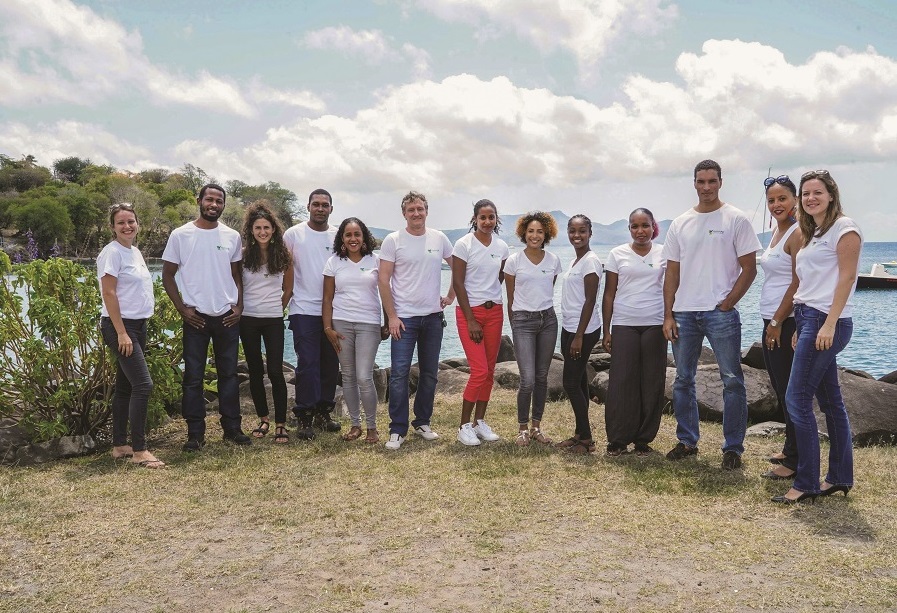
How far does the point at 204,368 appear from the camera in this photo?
712 cm

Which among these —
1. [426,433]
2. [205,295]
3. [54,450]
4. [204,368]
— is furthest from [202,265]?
[426,433]

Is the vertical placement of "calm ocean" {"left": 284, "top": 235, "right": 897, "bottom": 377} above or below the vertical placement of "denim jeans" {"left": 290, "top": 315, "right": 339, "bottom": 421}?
below

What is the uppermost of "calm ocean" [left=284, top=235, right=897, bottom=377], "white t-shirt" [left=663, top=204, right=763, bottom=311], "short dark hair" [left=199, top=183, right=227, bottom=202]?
"short dark hair" [left=199, top=183, right=227, bottom=202]

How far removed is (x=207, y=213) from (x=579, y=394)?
12.5 ft

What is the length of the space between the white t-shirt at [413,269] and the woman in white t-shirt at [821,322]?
10.3 ft

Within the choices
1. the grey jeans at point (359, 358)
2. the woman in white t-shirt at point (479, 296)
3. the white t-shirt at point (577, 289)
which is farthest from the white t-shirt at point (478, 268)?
the grey jeans at point (359, 358)

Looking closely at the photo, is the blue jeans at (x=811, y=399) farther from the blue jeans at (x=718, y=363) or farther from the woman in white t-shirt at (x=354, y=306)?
the woman in white t-shirt at (x=354, y=306)

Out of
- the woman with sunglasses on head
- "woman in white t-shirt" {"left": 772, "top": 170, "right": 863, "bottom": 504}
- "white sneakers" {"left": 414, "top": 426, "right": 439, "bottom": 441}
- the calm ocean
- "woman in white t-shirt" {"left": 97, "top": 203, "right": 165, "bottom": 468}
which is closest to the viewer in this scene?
"woman in white t-shirt" {"left": 772, "top": 170, "right": 863, "bottom": 504}

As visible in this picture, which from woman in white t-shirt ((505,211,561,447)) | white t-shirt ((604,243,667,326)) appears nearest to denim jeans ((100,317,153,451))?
woman in white t-shirt ((505,211,561,447))

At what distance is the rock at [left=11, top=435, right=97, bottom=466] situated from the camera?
6.84m

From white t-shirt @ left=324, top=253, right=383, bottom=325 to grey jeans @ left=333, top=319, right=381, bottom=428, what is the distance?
82 mm

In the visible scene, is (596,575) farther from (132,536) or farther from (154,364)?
(154,364)

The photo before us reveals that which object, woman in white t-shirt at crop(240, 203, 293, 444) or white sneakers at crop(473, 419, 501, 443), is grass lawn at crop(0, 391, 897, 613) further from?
woman in white t-shirt at crop(240, 203, 293, 444)

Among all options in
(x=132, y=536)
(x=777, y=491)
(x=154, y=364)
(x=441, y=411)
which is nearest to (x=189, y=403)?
(x=154, y=364)
